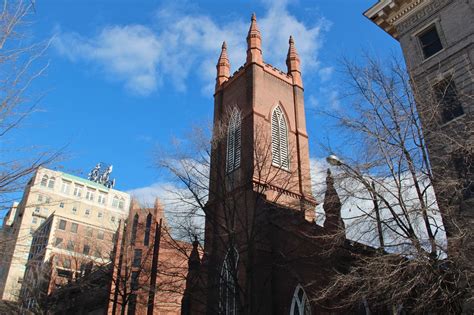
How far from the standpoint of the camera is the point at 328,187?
13.2 m

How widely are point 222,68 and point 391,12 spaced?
1493cm

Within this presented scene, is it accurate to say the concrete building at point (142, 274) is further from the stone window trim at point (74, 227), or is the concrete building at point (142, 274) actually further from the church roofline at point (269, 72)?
the stone window trim at point (74, 227)

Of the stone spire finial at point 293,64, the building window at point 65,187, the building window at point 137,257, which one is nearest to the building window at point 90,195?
the building window at point 65,187

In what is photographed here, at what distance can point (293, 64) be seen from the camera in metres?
32.3

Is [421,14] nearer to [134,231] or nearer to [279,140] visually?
[279,140]

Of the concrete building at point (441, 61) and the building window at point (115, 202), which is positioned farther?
the building window at point (115, 202)

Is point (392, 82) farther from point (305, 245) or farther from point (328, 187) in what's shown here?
point (305, 245)

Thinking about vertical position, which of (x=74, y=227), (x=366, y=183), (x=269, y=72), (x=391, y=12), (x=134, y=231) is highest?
(x=74, y=227)

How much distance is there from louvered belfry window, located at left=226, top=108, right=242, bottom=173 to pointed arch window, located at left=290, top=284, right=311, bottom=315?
8.85 metres

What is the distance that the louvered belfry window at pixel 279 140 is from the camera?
85.8ft

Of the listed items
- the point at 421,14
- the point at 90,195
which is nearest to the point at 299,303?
the point at 421,14

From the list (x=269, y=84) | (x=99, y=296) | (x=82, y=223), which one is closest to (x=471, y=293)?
(x=269, y=84)

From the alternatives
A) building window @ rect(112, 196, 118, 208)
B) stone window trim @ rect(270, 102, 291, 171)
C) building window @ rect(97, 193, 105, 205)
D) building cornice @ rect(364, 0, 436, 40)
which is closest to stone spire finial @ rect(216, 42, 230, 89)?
stone window trim @ rect(270, 102, 291, 171)

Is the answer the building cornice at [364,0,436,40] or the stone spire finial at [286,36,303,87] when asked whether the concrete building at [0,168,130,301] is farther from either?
the building cornice at [364,0,436,40]
